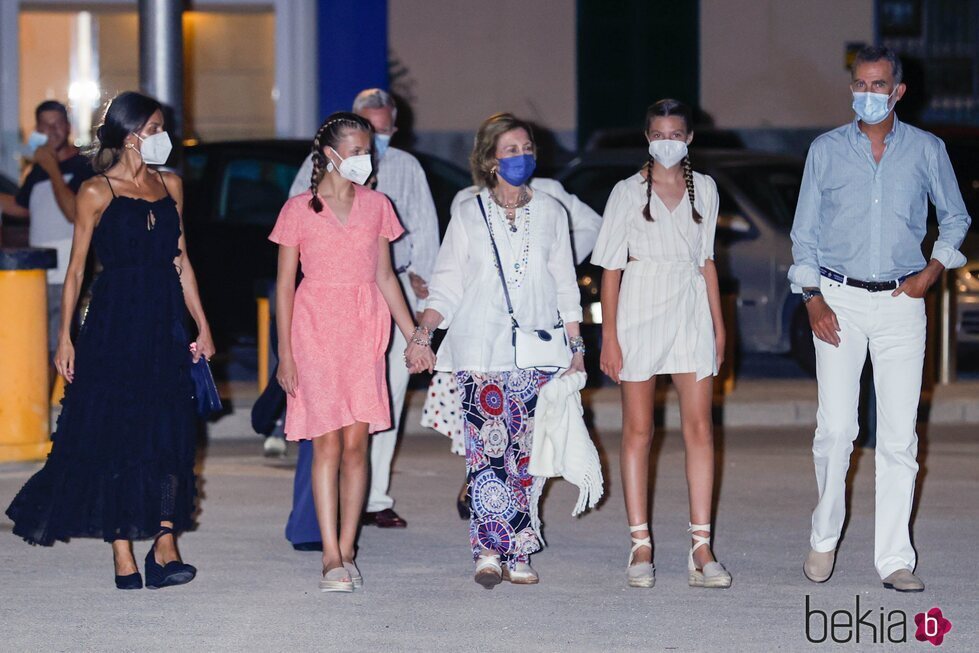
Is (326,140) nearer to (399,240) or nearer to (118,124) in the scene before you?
(118,124)

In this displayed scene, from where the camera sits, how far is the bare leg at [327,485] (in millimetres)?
7176

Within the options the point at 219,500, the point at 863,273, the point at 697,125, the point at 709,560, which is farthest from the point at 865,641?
the point at 697,125

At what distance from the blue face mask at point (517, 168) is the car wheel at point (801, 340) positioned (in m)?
6.42

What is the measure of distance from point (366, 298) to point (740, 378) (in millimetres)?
6657

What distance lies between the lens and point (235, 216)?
1367 cm

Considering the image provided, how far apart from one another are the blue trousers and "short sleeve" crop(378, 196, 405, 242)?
3.53 ft

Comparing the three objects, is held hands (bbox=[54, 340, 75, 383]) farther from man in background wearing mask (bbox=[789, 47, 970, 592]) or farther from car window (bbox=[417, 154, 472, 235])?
car window (bbox=[417, 154, 472, 235])

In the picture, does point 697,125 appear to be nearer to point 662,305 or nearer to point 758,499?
point 758,499

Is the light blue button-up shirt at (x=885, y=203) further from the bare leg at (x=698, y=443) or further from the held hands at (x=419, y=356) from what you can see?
the held hands at (x=419, y=356)

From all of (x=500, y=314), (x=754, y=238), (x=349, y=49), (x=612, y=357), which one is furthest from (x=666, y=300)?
(x=349, y=49)

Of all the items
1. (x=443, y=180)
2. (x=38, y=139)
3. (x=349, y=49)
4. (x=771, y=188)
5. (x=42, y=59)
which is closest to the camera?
(x=38, y=139)

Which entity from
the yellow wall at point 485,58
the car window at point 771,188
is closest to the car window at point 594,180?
the car window at point 771,188

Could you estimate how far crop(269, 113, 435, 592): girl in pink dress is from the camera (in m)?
7.14

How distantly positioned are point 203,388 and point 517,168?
1.53m
